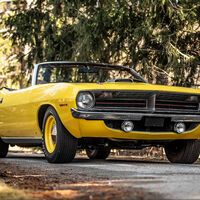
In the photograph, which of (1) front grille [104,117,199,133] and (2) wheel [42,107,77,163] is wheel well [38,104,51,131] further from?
(1) front grille [104,117,199,133]

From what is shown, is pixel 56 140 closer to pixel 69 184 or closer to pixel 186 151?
pixel 186 151

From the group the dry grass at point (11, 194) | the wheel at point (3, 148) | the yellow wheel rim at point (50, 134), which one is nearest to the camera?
the dry grass at point (11, 194)

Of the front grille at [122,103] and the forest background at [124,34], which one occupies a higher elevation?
the forest background at [124,34]

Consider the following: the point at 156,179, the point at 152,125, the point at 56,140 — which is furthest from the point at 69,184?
the point at 152,125

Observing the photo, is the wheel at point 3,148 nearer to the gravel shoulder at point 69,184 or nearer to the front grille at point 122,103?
the gravel shoulder at point 69,184

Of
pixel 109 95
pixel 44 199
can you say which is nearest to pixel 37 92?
pixel 109 95

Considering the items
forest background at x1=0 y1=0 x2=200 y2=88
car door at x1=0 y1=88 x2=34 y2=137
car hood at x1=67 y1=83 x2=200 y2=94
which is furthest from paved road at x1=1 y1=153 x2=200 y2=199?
forest background at x1=0 y1=0 x2=200 y2=88

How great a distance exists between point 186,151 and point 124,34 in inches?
222

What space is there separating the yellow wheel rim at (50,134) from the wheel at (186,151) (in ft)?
6.04

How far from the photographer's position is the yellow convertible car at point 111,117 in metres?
6.92

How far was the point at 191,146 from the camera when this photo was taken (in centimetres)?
788

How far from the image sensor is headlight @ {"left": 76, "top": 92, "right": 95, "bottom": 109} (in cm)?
693

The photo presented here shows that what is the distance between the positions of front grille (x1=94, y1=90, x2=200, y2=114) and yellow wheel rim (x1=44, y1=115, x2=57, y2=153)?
892 millimetres

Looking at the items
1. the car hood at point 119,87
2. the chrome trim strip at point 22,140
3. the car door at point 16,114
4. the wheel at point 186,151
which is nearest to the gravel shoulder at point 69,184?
the car hood at point 119,87
